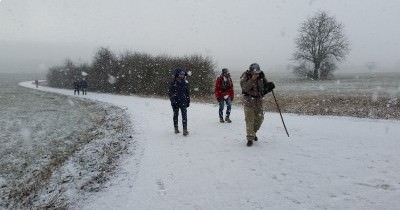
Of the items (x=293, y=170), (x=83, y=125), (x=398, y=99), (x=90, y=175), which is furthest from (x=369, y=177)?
(x=398, y=99)

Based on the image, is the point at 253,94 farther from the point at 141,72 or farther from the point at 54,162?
the point at 141,72

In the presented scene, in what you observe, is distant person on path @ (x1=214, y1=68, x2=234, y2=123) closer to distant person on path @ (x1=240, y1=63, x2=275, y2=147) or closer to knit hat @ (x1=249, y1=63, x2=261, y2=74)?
distant person on path @ (x1=240, y1=63, x2=275, y2=147)

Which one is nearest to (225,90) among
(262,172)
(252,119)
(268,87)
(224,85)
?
(224,85)

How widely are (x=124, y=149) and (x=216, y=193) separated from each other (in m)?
4.83

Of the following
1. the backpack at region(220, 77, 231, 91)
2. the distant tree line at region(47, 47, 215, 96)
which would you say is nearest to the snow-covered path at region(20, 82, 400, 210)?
the backpack at region(220, 77, 231, 91)

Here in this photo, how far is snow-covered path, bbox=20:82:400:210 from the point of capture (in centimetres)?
568

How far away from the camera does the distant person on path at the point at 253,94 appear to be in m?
9.45

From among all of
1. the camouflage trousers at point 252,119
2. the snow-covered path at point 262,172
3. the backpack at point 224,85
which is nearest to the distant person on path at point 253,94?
the camouflage trousers at point 252,119

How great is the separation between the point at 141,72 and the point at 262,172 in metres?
38.0

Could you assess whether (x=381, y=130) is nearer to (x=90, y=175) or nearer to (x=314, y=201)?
(x=314, y=201)

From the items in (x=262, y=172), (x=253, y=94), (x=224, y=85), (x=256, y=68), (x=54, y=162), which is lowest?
(x=54, y=162)

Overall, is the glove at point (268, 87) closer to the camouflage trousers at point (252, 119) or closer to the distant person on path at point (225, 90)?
the camouflage trousers at point (252, 119)

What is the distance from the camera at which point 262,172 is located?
710 centimetres

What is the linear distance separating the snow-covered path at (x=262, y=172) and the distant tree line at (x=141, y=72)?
26743 millimetres
